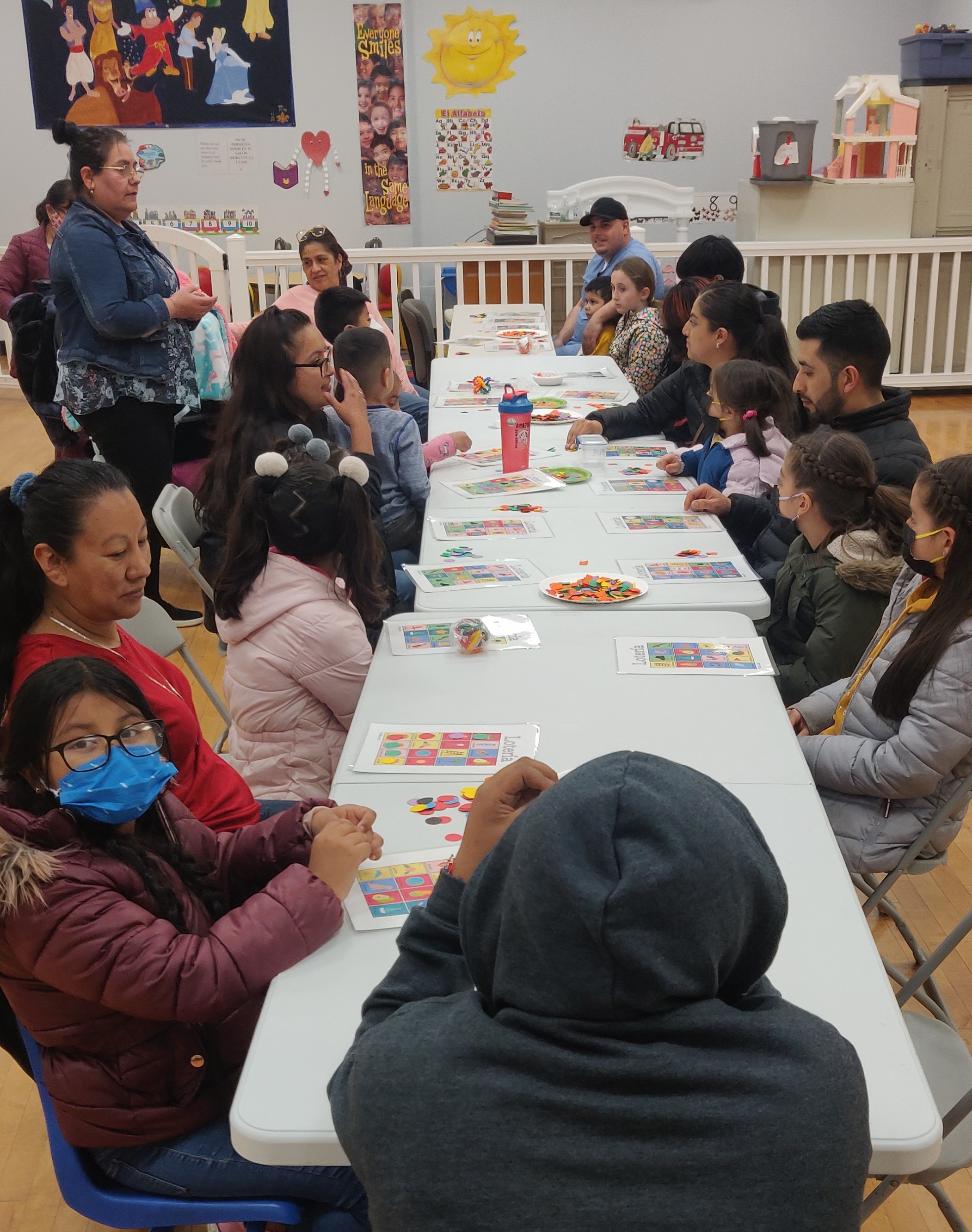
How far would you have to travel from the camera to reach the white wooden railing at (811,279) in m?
6.74

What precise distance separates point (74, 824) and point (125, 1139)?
35 centimetres

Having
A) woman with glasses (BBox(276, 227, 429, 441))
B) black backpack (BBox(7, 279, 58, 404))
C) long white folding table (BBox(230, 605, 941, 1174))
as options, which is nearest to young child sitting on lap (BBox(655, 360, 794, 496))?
long white folding table (BBox(230, 605, 941, 1174))

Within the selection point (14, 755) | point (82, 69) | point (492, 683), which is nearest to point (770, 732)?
point (492, 683)

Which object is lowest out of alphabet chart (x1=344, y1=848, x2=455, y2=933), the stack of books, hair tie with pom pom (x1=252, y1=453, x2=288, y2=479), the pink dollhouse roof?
alphabet chart (x1=344, y1=848, x2=455, y2=933)

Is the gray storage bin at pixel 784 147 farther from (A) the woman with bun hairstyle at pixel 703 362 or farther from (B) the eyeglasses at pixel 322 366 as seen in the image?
(B) the eyeglasses at pixel 322 366

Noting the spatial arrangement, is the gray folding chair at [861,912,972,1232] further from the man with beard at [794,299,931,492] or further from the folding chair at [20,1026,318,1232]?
the man with beard at [794,299,931,492]

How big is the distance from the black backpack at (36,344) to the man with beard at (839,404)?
8.21 feet

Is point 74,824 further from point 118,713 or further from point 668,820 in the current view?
point 668,820

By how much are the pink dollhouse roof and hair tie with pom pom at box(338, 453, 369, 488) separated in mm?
5717

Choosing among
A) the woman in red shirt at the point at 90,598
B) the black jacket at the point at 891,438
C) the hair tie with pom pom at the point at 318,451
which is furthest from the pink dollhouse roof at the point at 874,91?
the woman in red shirt at the point at 90,598

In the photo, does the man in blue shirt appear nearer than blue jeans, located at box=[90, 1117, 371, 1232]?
No

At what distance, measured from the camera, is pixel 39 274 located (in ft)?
17.8

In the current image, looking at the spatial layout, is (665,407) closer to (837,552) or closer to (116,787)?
(837,552)

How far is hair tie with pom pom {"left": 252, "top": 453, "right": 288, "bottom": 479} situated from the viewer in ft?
7.07
